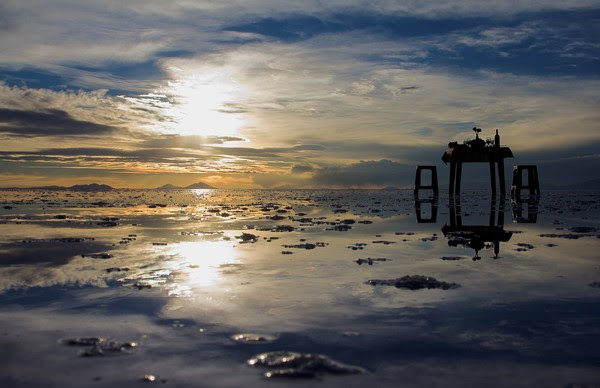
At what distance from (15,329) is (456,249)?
9990 mm

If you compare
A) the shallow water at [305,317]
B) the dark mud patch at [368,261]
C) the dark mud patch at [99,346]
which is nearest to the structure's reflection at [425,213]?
the shallow water at [305,317]

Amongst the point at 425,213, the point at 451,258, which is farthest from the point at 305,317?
the point at 425,213

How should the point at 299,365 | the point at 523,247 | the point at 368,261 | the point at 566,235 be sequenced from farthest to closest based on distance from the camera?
the point at 566,235 < the point at 523,247 < the point at 368,261 < the point at 299,365

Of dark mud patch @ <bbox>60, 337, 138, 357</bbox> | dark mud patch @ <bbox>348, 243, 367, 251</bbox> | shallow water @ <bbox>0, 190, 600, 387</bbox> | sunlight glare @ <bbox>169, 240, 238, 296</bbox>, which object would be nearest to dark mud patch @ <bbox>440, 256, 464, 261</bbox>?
shallow water @ <bbox>0, 190, 600, 387</bbox>

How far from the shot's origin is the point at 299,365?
436 cm

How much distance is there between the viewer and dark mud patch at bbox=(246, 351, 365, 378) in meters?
4.20

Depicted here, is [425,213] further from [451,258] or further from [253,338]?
[253,338]

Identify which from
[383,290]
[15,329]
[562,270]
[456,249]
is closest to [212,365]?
[15,329]

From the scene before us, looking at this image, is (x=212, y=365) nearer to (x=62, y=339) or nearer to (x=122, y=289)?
(x=62, y=339)

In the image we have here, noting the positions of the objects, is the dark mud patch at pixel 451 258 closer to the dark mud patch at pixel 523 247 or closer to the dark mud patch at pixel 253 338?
the dark mud patch at pixel 523 247

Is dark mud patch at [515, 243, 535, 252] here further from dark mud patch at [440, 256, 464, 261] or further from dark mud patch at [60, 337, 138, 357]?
dark mud patch at [60, 337, 138, 357]

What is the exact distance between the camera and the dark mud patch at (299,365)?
4203 millimetres

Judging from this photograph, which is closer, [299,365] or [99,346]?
[299,365]

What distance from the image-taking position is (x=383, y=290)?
7594mm
